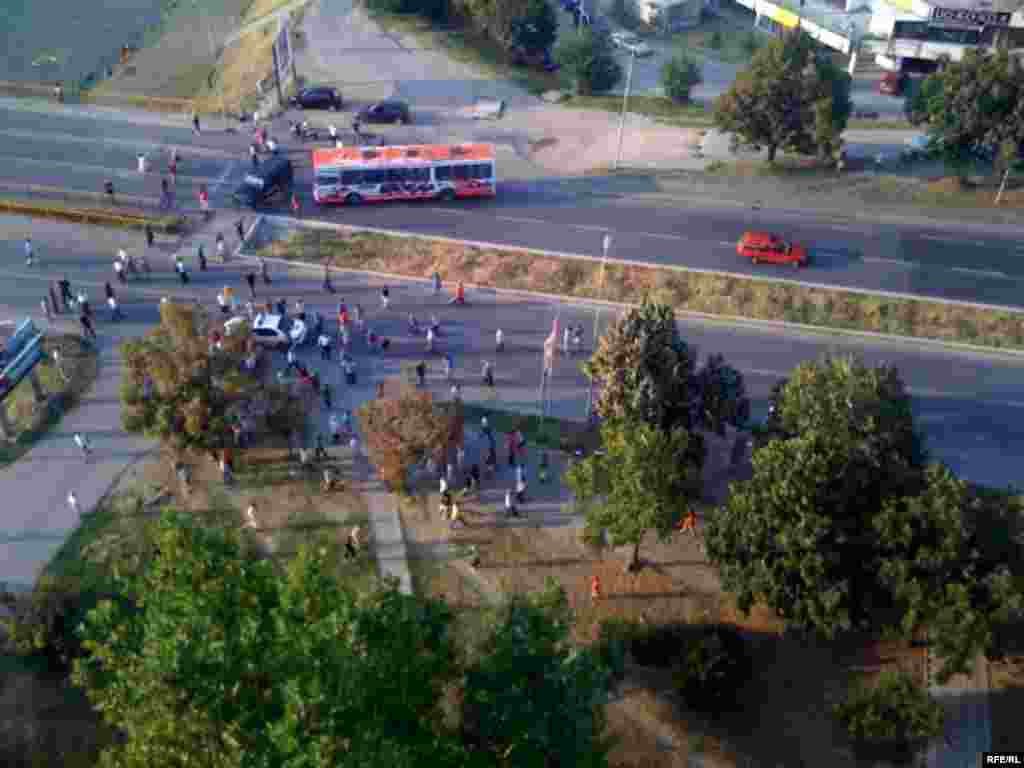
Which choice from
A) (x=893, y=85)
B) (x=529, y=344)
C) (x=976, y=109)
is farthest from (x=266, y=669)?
(x=893, y=85)

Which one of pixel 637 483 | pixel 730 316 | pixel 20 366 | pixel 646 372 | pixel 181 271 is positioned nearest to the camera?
pixel 637 483

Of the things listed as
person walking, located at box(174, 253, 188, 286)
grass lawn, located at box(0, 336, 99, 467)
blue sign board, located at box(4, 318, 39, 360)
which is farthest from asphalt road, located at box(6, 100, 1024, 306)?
blue sign board, located at box(4, 318, 39, 360)

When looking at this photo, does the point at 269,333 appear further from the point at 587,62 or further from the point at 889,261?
the point at 587,62

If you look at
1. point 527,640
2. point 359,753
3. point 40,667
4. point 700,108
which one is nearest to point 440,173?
point 700,108

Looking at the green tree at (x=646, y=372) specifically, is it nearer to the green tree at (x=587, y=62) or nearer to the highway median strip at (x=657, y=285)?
the highway median strip at (x=657, y=285)

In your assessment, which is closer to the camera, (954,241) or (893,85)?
(954,241)

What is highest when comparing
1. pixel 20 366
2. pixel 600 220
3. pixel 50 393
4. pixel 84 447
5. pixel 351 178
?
pixel 351 178

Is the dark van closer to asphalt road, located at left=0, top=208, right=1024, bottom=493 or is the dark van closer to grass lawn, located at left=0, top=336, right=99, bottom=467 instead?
asphalt road, located at left=0, top=208, right=1024, bottom=493
